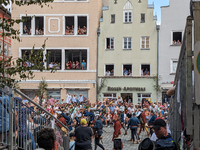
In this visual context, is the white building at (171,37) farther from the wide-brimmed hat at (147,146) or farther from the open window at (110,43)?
the wide-brimmed hat at (147,146)

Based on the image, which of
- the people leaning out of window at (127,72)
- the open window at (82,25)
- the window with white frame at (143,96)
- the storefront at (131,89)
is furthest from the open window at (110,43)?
the window with white frame at (143,96)

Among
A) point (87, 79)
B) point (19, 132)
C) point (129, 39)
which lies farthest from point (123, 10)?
point (19, 132)

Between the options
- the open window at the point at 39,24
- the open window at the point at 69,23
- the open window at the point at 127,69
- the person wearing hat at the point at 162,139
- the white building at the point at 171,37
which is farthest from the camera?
the open window at the point at 39,24

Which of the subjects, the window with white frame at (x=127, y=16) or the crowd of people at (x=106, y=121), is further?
the window with white frame at (x=127, y=16)

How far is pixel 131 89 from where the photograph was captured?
36.2 meters

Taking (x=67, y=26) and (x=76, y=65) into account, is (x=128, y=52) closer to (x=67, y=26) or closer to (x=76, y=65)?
(x=76, y=65)

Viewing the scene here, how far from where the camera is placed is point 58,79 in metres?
37.1

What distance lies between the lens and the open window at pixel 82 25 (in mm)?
37438

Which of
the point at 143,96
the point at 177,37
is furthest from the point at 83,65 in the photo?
the point at 177,37

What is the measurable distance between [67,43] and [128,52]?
691cm

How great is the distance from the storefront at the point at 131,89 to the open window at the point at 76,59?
129 inches

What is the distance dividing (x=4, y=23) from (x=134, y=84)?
3095cm

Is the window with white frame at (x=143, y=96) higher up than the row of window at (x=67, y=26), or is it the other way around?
the row of window at (x=67, y=26)

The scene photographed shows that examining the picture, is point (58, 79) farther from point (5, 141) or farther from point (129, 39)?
point (5, 141)
